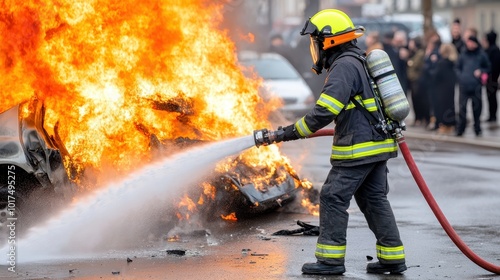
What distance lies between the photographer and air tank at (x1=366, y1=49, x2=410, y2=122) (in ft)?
23.3

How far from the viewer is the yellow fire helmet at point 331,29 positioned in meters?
7.19

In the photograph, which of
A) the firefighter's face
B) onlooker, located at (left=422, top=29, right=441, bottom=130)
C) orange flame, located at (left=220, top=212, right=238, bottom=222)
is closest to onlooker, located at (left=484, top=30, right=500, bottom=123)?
onlooker, located at (left=422, top=29, right=441, bottom=130)

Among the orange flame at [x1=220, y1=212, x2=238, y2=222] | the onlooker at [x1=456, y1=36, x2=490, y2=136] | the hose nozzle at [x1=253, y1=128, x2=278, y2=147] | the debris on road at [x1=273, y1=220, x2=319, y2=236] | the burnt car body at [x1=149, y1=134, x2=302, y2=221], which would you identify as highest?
the onlooker at [x1=456, y1=36, x2=490, y2=136]

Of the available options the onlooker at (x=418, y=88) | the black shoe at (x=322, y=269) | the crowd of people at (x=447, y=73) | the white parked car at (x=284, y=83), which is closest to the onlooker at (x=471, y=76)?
the crowd of people at (x=447, y=73)

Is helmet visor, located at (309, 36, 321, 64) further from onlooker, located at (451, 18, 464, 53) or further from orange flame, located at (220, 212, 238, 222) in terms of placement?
onlooker, located at (451, 18, 464, 53)

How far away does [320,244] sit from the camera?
7.16m

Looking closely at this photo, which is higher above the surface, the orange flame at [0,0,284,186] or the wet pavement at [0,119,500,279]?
the orange flame at [0,0,284,186]

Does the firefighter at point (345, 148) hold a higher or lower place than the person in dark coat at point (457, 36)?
lower

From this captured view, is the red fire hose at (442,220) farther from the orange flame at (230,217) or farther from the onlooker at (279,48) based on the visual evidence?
the onlooker at (279,48)

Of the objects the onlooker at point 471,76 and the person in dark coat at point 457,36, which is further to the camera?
the person in dark coat at point 457,36

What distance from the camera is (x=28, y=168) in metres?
7.75

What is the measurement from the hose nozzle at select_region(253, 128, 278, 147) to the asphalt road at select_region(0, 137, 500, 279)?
0.85 m

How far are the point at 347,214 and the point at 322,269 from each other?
0.42 meters

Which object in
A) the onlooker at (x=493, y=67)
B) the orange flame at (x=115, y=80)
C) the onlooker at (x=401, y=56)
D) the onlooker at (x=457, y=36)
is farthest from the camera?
the onlooker at (x=401, y=56)
